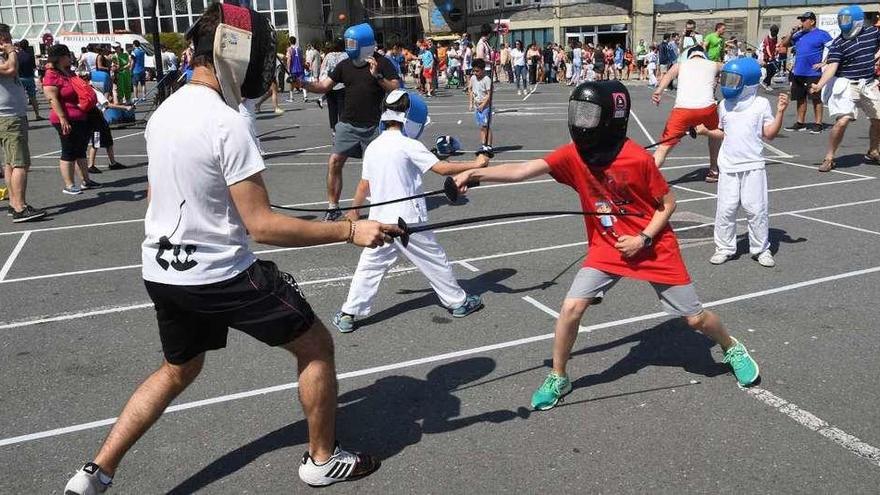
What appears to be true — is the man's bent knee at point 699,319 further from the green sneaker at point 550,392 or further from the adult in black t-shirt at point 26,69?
the adult in black t-shirt at point 26,69

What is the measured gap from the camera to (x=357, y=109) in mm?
8547

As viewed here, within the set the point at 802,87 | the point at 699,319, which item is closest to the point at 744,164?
the point at 699,319

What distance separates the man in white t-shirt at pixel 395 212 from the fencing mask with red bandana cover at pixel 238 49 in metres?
2.33

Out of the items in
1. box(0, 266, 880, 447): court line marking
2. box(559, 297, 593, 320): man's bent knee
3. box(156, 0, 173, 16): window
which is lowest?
box(0, 266, 880, 447): court line marking

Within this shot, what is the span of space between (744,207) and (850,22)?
6306 millimetres

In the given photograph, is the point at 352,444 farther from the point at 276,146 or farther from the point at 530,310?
the point at 276,146

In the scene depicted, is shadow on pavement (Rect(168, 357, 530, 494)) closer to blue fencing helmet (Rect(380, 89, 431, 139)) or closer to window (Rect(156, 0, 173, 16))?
blue fencing helmet (Rect(380, 89, 431, 139))

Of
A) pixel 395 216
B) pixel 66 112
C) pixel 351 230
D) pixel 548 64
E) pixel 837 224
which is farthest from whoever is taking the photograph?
pixel 548 64

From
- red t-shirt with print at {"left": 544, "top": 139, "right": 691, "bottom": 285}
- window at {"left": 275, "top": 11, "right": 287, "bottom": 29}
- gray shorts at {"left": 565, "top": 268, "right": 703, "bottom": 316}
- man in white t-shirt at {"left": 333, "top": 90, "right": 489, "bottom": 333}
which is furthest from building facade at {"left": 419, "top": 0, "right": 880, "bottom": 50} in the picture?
gray shorts at {"left": 565, "top": 268, "right": 703, "bottom": 316}

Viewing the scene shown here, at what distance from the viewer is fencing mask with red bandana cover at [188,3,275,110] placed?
2.93 meters

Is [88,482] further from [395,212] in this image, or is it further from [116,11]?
[116,11]

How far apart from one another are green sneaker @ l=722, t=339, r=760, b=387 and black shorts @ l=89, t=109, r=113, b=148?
989cm

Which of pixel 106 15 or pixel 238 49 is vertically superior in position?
pixel 106 15

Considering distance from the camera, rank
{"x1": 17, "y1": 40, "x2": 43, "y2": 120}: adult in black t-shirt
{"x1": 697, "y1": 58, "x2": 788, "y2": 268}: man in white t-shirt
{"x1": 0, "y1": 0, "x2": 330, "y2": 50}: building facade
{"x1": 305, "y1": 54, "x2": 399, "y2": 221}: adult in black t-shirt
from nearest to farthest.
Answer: {"x1": 697, "y1": 58, "x2": 788, "y2": 268}: man in white t-shirt < {"x1": 305, "y1": 54, "x2": 399, "y2": 221}: adult in black t-shirt < {"x1": 17, "y1": 40, "x2": 43, "y2": 120}: adult in black t-shirt < {"x1": 0, "y1": 0, "x2": 330, "y2": 50}: building facade
